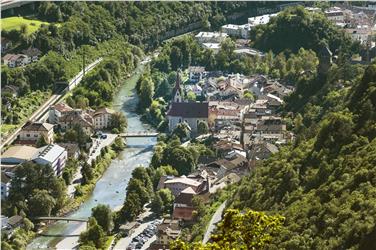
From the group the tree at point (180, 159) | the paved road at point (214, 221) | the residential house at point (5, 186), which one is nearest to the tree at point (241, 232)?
the paved road at point (214, 221)

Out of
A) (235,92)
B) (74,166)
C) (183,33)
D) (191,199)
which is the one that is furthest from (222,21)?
(191,199)

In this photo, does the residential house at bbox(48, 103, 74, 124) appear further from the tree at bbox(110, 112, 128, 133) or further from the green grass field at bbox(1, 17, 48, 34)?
the green grass field at bbox(1, 17, 48, 34)

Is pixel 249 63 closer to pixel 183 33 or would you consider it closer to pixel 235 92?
pixel 235 92

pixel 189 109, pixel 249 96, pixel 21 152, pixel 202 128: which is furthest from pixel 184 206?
pixel 249 96

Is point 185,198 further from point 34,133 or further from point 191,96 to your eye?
point 191,96

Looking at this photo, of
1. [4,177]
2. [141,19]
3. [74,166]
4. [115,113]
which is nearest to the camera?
[4,177]
